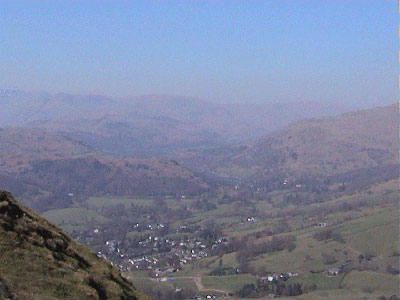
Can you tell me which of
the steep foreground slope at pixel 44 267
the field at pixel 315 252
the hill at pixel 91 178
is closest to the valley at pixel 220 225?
the field at pixel 315 252

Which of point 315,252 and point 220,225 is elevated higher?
point 315,252

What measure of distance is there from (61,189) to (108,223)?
49775mm

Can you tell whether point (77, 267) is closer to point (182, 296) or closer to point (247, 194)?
point (182, 296)

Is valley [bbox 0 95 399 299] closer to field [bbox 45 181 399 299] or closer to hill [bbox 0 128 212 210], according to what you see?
field [bbox 45 181 399 299]

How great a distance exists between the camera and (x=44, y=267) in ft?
47.8

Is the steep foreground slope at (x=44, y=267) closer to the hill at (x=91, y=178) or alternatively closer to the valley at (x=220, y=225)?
the valley at (x=220, y=225)

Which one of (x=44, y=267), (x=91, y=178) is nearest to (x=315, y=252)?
(x=44, y=267)

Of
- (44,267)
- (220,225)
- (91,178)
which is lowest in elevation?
(220,225)

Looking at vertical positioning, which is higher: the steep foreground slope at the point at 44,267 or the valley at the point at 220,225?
the steep foreground slope at the point at 44,267

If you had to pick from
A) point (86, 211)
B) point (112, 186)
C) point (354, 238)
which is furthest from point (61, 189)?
point (354, 238)

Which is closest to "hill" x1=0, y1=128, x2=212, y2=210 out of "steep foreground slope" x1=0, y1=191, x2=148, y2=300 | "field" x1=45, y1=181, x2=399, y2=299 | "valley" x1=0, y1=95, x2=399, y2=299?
"valley" x1=0, y1=95, x2=399, y2=299

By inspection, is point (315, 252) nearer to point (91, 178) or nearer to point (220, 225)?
point (220, 225)

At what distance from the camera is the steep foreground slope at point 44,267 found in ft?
43.2

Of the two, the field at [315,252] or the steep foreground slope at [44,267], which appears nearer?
the steep foreground slope at [44,267]
